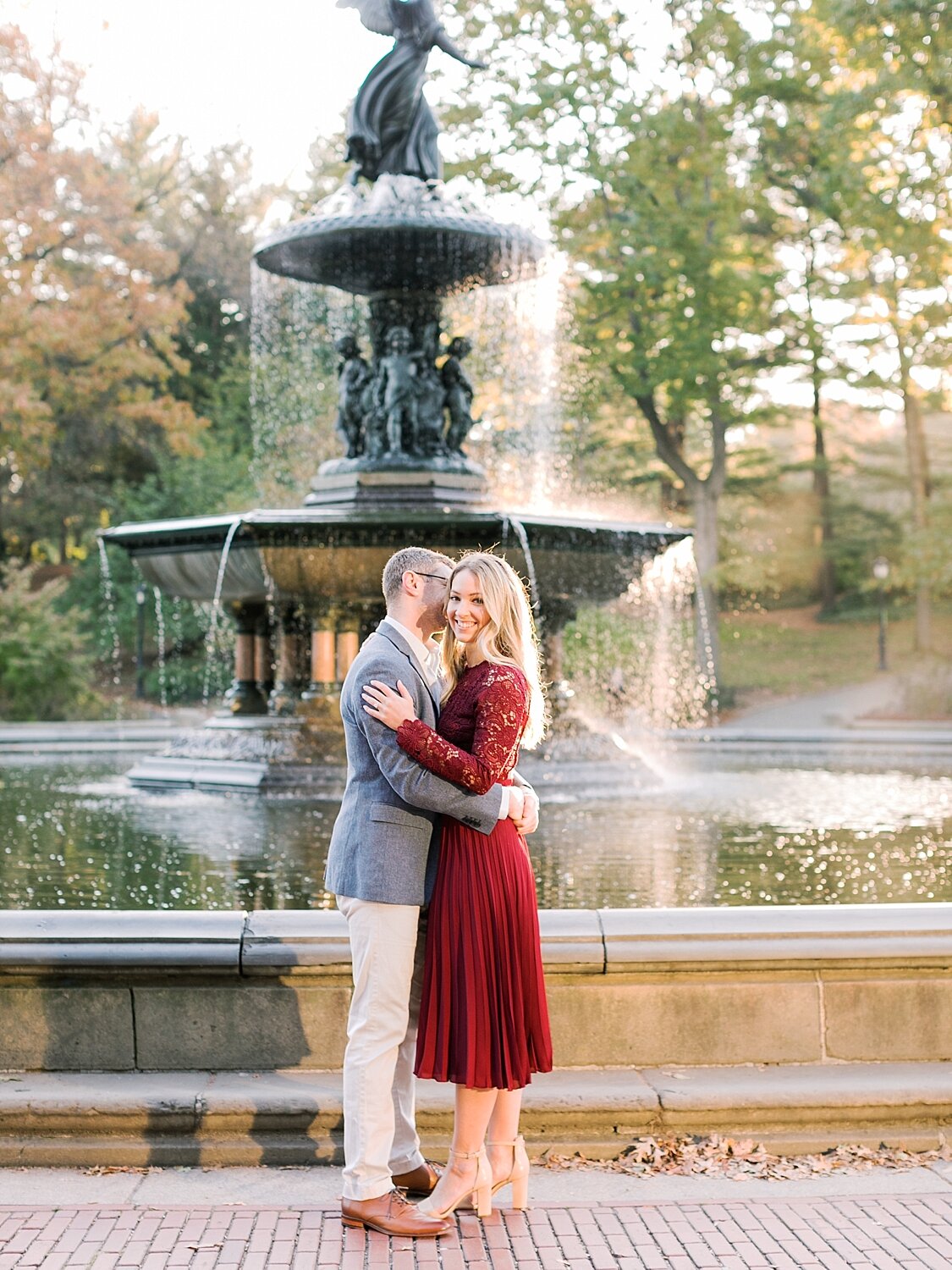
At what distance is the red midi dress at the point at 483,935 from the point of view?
427 cm

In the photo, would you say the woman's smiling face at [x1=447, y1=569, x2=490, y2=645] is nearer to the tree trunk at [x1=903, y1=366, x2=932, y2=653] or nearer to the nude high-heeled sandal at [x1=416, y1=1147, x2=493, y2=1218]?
the nude high-heeled sandal at [x1=416, y1=1147, x2=493, y2=1218]

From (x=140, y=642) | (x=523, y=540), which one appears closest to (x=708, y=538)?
(x=140, y=642)

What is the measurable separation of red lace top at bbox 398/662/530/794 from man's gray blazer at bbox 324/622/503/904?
0.17 feet

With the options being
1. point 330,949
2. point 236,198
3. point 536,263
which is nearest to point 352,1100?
point 330,949

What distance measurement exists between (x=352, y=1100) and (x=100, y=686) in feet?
113

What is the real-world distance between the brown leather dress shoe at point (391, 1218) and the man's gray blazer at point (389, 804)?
830 mm

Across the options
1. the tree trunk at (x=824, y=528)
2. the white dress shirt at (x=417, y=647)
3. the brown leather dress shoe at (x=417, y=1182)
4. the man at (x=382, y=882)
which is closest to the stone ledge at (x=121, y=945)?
the man at (x=382, y=882)

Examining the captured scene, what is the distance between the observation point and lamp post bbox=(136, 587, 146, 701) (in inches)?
1266

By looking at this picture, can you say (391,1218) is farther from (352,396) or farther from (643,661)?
(643,661)

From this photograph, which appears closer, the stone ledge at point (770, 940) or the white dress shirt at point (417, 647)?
the white dress shirt at point (417, 647)

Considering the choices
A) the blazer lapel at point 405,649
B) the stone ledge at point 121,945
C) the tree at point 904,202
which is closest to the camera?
the blazer lapel at point 405,649

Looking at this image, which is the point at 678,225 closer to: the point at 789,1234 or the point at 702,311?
the point at 702,311

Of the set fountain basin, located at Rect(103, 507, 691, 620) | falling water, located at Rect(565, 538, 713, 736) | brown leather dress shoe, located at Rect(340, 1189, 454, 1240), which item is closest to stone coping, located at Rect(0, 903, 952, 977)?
brown leather dress shoe, located at Rect(340, 1189, 454, 1240)

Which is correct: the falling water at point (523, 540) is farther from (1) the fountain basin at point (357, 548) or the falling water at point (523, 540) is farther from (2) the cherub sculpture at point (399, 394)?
(2) the cherub sculpture at point (399, 394)
